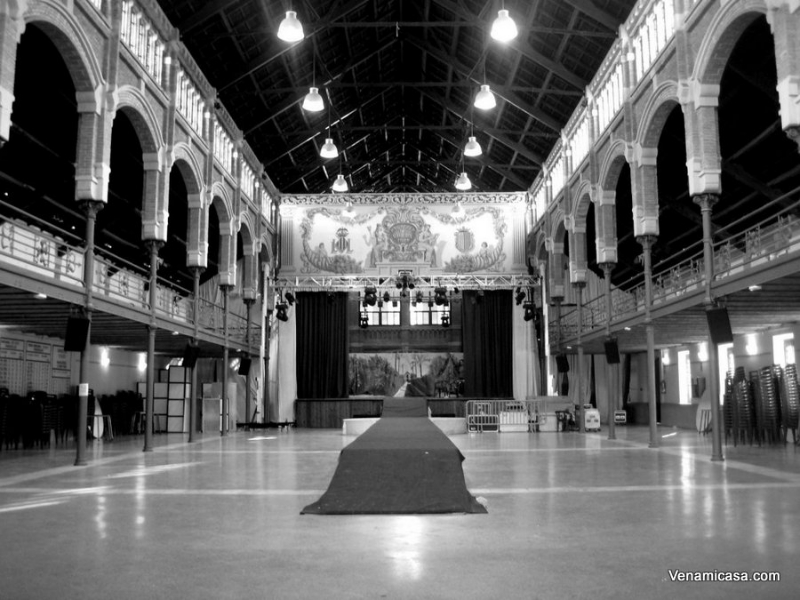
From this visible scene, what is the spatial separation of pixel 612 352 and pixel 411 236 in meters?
14.2

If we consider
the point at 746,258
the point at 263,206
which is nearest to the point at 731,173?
the point at 746,258

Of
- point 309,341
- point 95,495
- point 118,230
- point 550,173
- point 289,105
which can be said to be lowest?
point 95,495

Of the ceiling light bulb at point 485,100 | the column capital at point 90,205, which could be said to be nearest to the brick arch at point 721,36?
the ceiling light bulb at point 485,100

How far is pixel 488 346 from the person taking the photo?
36.9 m

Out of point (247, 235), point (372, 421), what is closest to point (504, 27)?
point (372, 421)

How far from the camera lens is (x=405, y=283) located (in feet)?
101

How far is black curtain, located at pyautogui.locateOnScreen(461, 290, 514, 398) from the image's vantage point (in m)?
36.6

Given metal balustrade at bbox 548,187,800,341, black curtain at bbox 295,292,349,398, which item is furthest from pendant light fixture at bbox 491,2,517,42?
black curtain at bbox 295,292,349,398

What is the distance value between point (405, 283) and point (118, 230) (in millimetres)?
12170

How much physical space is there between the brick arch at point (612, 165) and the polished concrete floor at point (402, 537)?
1113cm

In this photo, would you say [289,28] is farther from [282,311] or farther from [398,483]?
[282,311]

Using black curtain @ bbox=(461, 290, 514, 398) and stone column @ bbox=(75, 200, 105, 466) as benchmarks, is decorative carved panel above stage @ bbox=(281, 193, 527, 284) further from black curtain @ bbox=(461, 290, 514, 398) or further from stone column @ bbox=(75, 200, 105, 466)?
stone column @ bbox=(75, 200, 105, 466)

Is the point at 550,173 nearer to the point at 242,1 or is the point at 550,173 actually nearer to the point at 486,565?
the point at 242,1

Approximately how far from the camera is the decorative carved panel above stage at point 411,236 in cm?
3366
